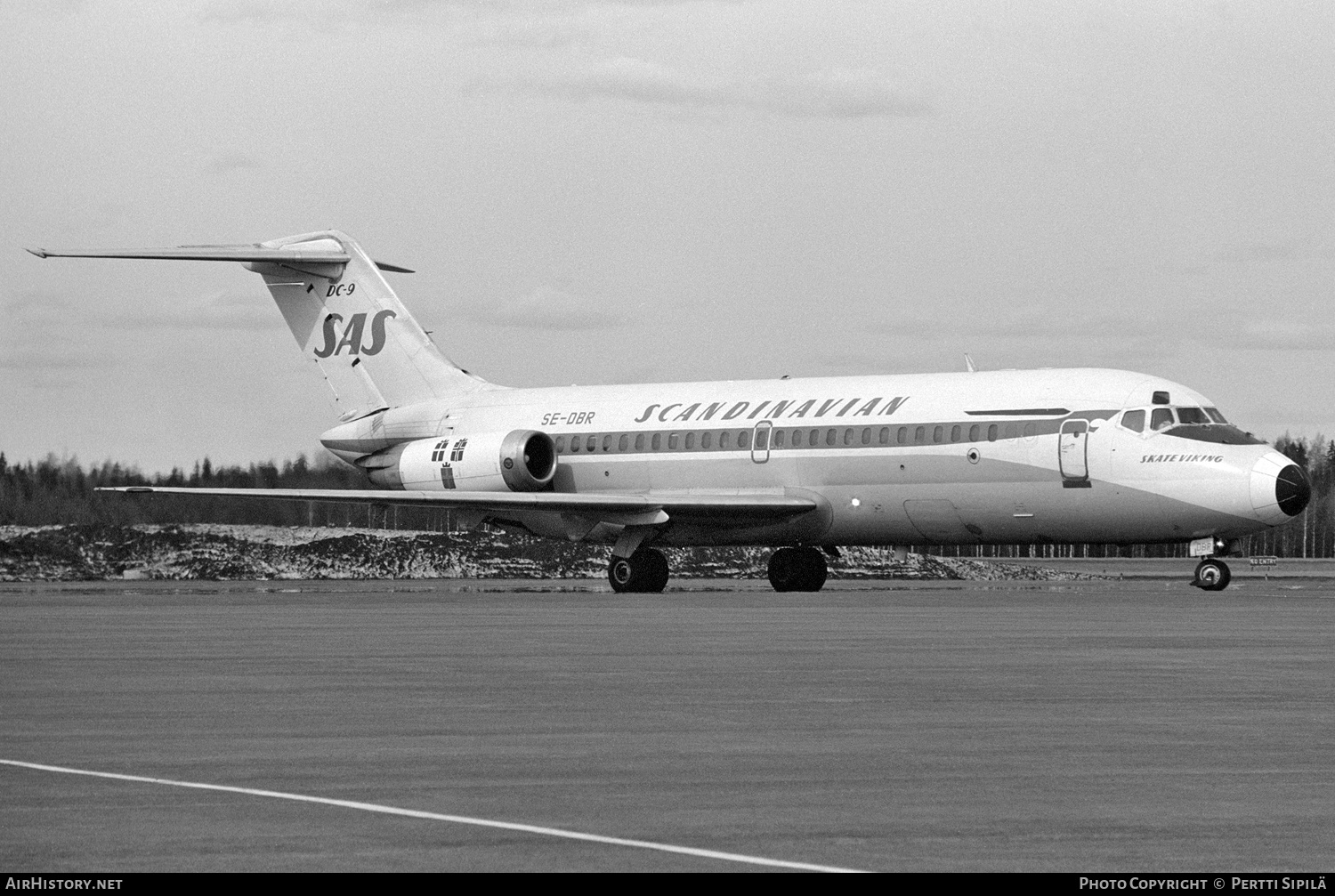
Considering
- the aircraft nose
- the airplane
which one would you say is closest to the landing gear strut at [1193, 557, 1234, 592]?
the airplane

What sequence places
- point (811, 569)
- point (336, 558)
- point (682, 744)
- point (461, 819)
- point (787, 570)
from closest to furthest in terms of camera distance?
point (461, 819)
point (682, 744)
point (811, 569)
point (787, 570)
point (336, 558)

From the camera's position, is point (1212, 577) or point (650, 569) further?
point (650, 569)

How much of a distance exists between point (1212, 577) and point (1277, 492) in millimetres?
2039

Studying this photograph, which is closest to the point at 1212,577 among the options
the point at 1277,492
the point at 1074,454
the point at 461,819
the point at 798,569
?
the point at 1277,492

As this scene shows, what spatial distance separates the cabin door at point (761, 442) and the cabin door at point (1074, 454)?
20.3ft

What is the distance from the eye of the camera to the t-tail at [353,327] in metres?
47.0

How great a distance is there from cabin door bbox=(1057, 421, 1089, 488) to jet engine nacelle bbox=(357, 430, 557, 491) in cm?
1139

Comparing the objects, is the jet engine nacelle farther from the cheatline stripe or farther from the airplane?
the cheatline stripe

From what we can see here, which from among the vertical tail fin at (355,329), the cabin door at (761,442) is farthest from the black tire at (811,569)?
the vertical tail fin at (355,329)

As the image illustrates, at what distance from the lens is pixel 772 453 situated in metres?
40.2

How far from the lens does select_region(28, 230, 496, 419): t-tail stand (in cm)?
4700

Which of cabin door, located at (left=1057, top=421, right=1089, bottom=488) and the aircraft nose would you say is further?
cabin door, located at (left=1057, top=421, right=1089, bottom=488)

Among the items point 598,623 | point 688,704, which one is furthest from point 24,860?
point 598,623

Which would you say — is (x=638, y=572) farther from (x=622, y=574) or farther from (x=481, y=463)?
(x=481, y=463)
